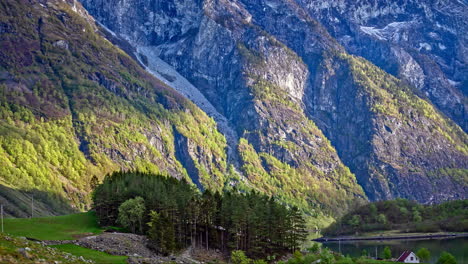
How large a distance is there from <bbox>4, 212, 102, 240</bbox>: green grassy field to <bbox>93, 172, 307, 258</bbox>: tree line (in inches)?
171

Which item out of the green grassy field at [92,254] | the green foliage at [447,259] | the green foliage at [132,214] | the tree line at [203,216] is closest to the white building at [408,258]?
the green foliage at [447,259]

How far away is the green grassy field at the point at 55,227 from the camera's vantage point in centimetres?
9881

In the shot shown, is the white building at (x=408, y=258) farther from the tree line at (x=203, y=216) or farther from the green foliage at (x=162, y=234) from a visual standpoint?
the green foliage at (x=162, y=234)

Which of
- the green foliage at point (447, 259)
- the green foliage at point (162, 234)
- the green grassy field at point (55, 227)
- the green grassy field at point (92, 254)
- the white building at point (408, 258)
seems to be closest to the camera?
the green grassy field at point (92, 254)

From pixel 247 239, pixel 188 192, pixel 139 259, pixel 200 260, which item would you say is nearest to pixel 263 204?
pixel 247 239

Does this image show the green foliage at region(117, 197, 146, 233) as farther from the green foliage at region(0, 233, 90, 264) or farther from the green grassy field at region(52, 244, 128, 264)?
the green foliage at region(0, 233, 90, 264)

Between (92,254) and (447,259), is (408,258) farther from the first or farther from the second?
(92,254)

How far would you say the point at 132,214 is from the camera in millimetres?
119688

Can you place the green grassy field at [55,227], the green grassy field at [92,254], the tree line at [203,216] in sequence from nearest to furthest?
the green grassy field at [92,254], the green grassy field at [55,227], the tree line at [203,216]

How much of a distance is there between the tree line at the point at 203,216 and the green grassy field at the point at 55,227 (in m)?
4.35

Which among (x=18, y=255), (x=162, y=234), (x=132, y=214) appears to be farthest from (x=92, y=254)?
(x=132, y=214)

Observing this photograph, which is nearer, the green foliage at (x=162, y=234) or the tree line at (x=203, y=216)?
the green foliage at (x=162, y=234)

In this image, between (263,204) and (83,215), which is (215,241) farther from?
(83,215)

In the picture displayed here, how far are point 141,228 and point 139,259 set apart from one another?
123 feet
